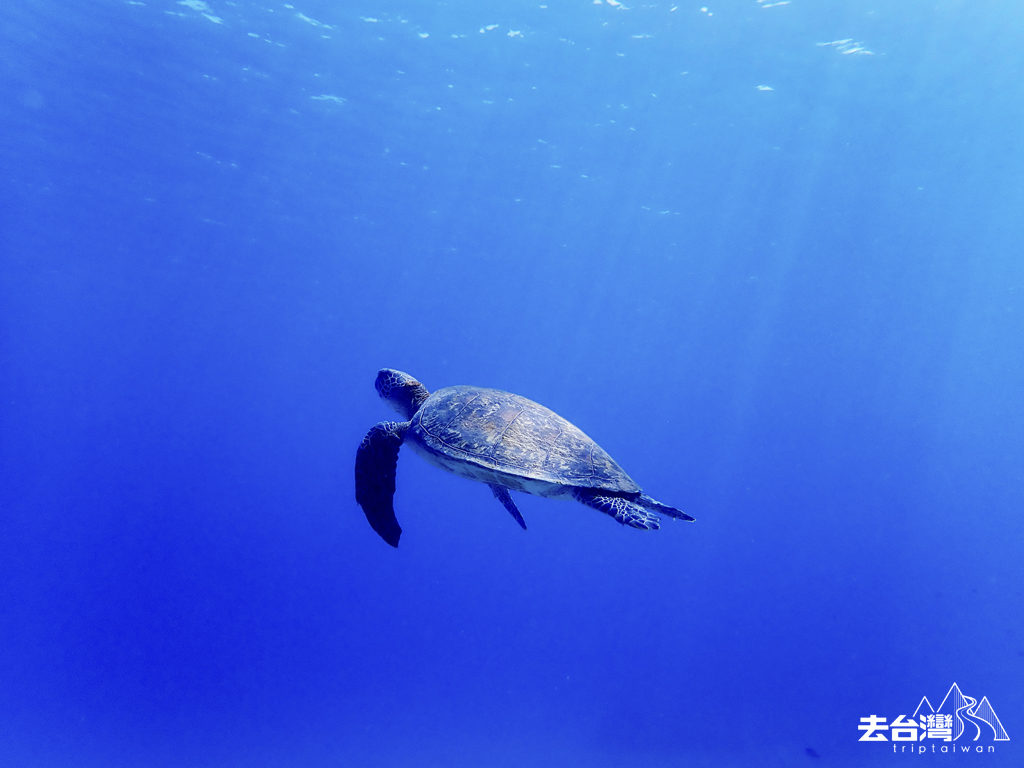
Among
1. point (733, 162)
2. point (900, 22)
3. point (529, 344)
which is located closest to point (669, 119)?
point (733, 162)

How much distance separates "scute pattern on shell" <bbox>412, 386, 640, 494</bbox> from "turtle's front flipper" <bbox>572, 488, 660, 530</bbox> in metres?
0.09

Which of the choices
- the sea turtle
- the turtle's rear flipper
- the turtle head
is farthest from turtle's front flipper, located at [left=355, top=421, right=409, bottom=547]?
the turtle's rear flipper

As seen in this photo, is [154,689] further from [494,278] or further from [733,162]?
[733,162]

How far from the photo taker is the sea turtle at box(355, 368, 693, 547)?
4.52 meters

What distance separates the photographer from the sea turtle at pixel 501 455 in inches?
178

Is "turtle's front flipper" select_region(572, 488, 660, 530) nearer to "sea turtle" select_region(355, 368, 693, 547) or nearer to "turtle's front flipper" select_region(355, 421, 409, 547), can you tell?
"sea turtle" select_region(355, 368, 693, 547)

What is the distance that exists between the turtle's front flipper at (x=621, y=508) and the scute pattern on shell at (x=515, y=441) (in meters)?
0.09

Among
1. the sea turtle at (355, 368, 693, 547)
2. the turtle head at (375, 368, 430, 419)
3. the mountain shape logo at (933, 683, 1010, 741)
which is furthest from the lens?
the mountain shape logo at (933, 683, 1010, 741)

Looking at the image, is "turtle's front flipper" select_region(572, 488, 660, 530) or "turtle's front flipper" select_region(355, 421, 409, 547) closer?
"turtle's front flipper" select_region(572, 488, 660, 530)

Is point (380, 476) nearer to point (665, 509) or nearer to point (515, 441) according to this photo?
point (515, 441)

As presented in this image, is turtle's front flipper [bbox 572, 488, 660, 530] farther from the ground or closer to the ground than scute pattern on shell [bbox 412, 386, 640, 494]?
closer to the ground

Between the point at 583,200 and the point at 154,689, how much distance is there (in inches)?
996

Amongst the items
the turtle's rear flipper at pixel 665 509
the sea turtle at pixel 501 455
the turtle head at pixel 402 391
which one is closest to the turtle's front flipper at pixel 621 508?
the sea turtle at pixel 501 455

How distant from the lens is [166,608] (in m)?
28.2
